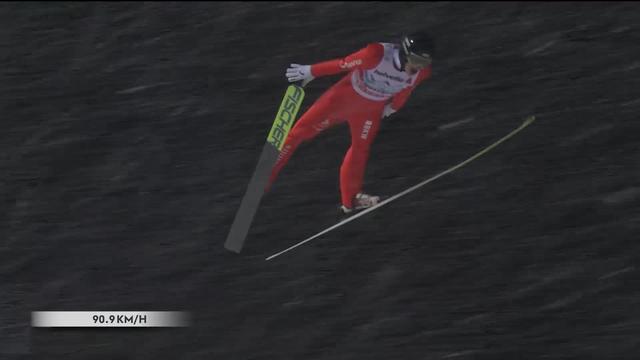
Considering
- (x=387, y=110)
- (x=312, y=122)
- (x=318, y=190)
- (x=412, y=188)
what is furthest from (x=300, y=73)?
(x=412, y=188)

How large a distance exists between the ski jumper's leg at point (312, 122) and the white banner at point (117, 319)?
8.83 feet

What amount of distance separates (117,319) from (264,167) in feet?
9.46

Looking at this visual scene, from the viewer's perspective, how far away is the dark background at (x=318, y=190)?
537 inches

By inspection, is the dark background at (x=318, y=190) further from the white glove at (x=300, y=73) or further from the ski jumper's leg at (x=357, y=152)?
the white glove at (x=300, y=73)

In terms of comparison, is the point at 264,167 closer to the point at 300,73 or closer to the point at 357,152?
the point at 357,152

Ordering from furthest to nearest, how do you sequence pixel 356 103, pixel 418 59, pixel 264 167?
pixel 264 167 < pixel 356 103 < pixel 418 59

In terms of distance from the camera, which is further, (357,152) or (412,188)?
(412,188)

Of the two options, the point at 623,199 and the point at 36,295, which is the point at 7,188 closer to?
the point at 36,295

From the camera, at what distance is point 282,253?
1399 cm

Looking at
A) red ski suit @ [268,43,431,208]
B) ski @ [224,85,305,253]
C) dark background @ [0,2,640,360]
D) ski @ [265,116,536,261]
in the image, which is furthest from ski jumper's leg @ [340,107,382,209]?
ski @ [224,85,305,253]

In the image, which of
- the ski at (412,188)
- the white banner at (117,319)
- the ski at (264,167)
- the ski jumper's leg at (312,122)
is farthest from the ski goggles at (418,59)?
the white banner at (117,319)

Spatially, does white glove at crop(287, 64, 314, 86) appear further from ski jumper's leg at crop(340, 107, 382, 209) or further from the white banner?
the white banner

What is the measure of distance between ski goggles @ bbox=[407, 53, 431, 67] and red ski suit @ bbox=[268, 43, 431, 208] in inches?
7.3

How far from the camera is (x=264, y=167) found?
14383 mm
